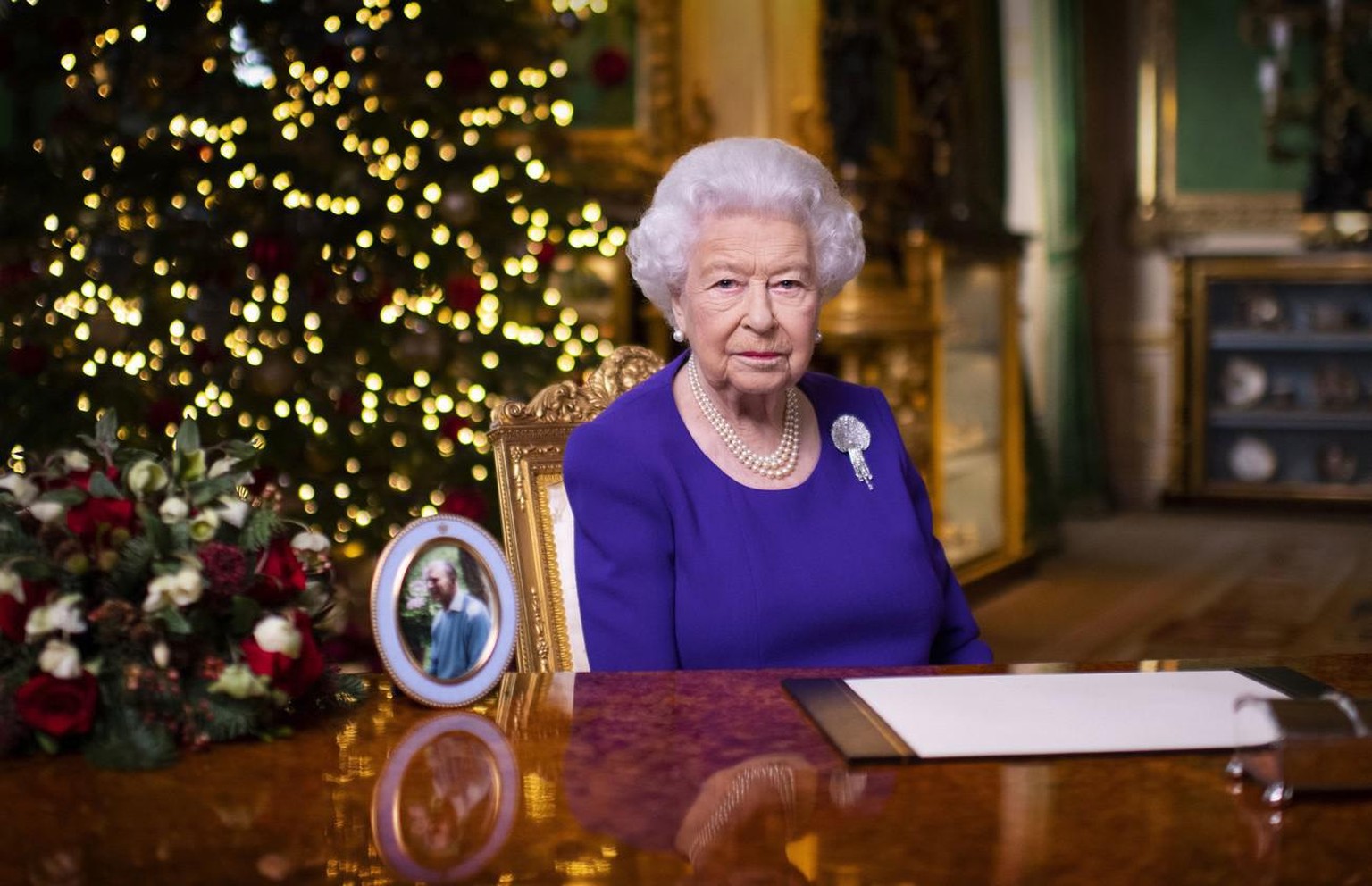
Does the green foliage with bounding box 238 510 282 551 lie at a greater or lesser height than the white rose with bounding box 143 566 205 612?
greater

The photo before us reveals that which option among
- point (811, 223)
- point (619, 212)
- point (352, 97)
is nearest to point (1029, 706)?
point (811, 223)

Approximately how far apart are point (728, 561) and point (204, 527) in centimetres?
81

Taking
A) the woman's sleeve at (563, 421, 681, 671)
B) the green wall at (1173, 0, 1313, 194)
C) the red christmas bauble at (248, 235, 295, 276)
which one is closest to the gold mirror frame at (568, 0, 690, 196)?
the red christmas bauble at (248, 235, 295, 276)

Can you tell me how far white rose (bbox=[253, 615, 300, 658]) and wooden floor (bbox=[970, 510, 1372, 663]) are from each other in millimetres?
3933

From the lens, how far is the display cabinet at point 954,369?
19.3ft

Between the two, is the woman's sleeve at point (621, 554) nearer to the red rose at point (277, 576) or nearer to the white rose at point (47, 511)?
the red rose at point (277, 576)

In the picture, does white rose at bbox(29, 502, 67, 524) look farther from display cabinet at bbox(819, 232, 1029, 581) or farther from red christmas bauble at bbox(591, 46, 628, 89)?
display cabinet at bbox(819, 232, 1029, 581)

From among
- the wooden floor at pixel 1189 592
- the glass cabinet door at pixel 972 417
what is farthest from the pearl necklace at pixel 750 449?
the glass cabinet door at pixel 972 417

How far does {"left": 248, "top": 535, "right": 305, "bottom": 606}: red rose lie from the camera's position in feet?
4.56

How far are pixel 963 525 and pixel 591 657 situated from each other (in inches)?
180

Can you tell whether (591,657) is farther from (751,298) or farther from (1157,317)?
(1157,317)

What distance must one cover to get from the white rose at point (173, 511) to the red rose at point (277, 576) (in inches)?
3.2

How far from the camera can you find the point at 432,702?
149 cm

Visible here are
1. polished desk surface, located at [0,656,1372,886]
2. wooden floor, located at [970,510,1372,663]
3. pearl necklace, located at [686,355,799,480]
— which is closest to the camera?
polished desk surface, located at [0,656,1372,886]
